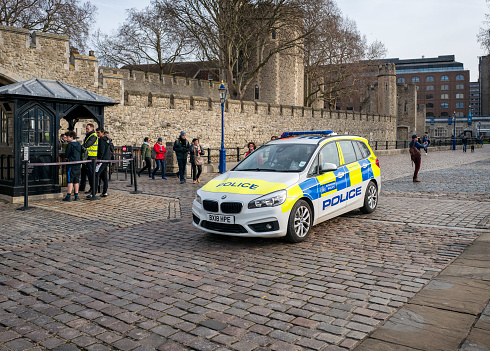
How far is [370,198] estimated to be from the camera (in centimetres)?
870

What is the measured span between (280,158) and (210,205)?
1651mm

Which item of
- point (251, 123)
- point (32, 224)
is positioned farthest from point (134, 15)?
point (32, 224)

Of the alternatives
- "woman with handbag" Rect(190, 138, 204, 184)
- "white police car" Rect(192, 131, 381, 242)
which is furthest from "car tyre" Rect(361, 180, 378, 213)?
"woman with handbag" Rect(190, 138, 204, 184)

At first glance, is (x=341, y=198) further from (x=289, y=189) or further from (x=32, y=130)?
(x=32, y=130)

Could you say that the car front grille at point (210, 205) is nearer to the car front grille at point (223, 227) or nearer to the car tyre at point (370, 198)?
the car front grille at point (223, 227)

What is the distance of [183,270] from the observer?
5227 millimetres

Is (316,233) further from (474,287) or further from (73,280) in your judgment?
(73,280)

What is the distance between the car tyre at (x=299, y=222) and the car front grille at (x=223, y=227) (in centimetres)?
68

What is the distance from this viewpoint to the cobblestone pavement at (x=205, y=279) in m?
3.52

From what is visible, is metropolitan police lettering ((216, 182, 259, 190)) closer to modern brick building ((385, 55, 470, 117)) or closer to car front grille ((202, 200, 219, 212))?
car front grille ((202, 200, 219, 212))

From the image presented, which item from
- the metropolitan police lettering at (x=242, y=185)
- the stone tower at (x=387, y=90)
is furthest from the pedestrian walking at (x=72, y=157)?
the stone tower at (x=387, y=90)

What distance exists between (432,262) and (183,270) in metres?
2.99

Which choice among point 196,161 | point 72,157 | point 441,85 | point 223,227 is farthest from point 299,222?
point 441,85

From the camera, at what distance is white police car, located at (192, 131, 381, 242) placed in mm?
6137
